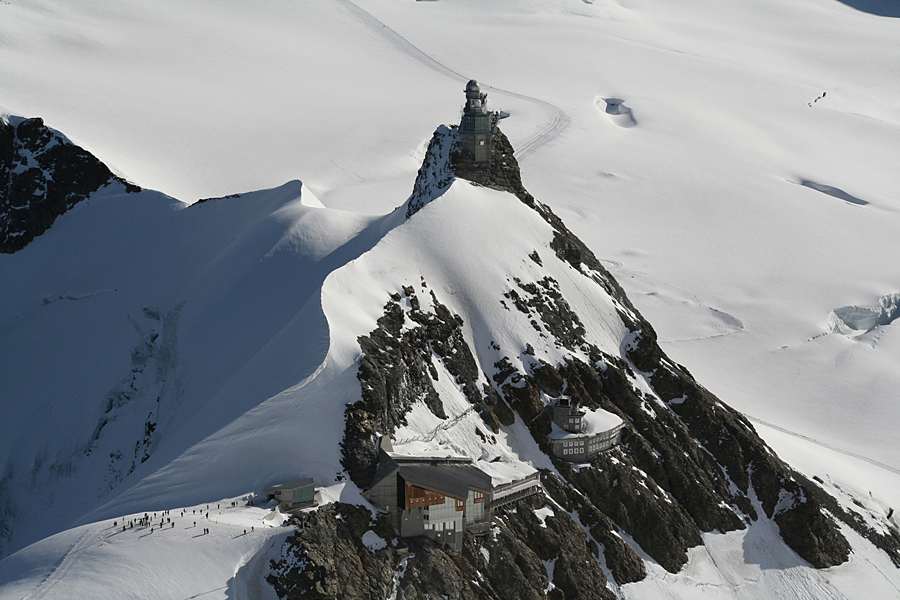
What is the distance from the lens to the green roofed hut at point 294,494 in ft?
167

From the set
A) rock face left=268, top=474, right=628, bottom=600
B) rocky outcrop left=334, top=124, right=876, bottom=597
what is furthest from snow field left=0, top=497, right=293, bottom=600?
rocky outcrop left=334, top=124, right=876, bottom=597

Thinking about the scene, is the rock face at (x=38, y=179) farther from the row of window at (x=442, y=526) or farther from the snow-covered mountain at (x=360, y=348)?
the row of window at (x=442, y=526)

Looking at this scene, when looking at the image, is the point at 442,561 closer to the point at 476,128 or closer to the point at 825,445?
the point at 476,128

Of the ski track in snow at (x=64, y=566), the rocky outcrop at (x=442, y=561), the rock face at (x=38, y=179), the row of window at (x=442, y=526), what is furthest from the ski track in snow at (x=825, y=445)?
the rock face at (x=38, y=179)

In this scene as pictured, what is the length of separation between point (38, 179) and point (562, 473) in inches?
2978

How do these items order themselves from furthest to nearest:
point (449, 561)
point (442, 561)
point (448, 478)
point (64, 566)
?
point (448, 478)
point (449, 561)
point (442, 561)
point (64, 566)

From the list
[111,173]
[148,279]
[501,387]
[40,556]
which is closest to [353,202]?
[111,173]

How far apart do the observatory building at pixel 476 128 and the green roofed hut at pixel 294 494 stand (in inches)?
1860

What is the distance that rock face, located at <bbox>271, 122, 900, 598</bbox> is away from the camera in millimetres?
52062

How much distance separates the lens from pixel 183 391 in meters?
72.9

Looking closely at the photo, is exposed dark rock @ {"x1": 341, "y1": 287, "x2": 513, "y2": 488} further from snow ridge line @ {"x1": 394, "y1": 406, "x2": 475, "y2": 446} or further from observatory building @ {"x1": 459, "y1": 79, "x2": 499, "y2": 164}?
observatory building @ {"x1": 459, "y1": 79, "x2": 499, "y2": 164}

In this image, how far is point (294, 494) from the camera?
2002 inches

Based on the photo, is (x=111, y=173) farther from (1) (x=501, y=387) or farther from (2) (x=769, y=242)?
(2) (x=769, y=242)

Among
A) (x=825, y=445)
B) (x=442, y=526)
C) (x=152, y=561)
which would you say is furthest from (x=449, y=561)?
(x=825, y=445)
